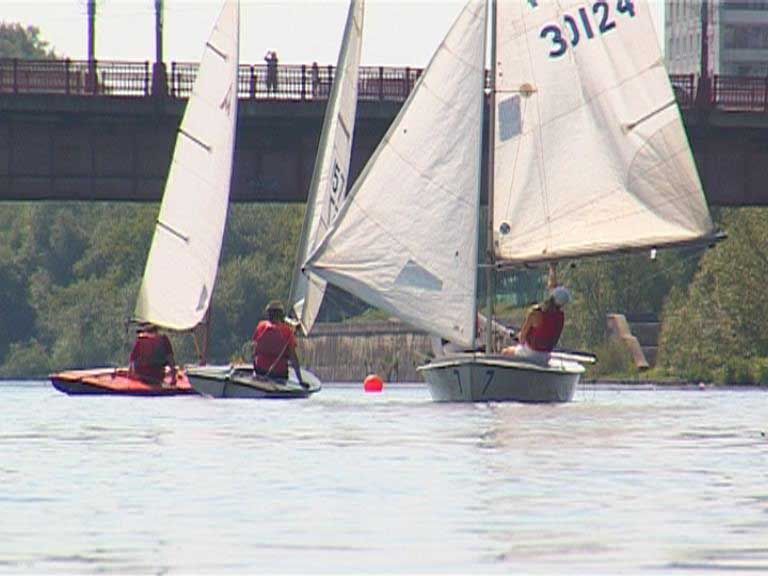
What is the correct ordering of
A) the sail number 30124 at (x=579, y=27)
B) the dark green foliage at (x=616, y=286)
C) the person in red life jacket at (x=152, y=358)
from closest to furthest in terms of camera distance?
the sail number 30124 at (x=579, y=27), the person in red life jacket at (x=152, y=358), the dark green foliage at (x=616, y=286)

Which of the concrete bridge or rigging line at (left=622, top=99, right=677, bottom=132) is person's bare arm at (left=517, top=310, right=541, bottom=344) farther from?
the concrete bridge

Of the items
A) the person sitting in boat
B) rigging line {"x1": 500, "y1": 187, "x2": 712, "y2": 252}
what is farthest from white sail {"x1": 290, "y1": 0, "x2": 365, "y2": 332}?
rigging line {"x1": 500, "y1": 187, "x2": 712, "y2": 252}

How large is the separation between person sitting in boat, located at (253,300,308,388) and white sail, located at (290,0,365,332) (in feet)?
13.3

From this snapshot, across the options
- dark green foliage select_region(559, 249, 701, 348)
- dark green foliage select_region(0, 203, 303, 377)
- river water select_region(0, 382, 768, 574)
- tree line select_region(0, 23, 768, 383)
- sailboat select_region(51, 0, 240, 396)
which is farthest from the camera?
dark green foliage select_region(0, 203, 303, 377)

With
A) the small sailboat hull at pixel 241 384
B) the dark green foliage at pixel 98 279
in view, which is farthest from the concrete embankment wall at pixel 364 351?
the small sailboat hull at pixel 241 384

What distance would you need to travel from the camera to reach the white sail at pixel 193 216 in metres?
67.1

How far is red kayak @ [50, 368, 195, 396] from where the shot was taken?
2432 inches

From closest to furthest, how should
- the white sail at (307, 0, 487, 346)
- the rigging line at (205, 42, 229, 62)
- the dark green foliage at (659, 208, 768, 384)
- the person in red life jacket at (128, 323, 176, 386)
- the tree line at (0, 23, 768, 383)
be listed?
the white sail at (307, 0, 487, 346) → the person in red life jacket at (128, 323, 176, 386) → the rigging line at (205, 42, 229, 62) → the dark green foliage at (659, 208, 768, 384) → the tree line at (0, 23, 768, 383)

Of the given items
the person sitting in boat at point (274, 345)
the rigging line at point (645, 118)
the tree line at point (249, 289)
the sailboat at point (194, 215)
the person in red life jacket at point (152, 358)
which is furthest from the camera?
the tree line at point (249, 289)

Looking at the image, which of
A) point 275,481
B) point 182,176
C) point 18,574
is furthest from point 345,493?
point 182,176

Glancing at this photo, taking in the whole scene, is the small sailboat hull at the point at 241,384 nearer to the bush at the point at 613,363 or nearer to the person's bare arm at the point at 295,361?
the person's bare arm at the point at 295,361

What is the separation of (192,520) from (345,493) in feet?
10.4

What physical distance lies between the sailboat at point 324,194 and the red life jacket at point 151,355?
4.46 feet

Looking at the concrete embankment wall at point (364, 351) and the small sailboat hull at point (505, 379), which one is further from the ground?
the small sailboat hull at point (505, 379)
